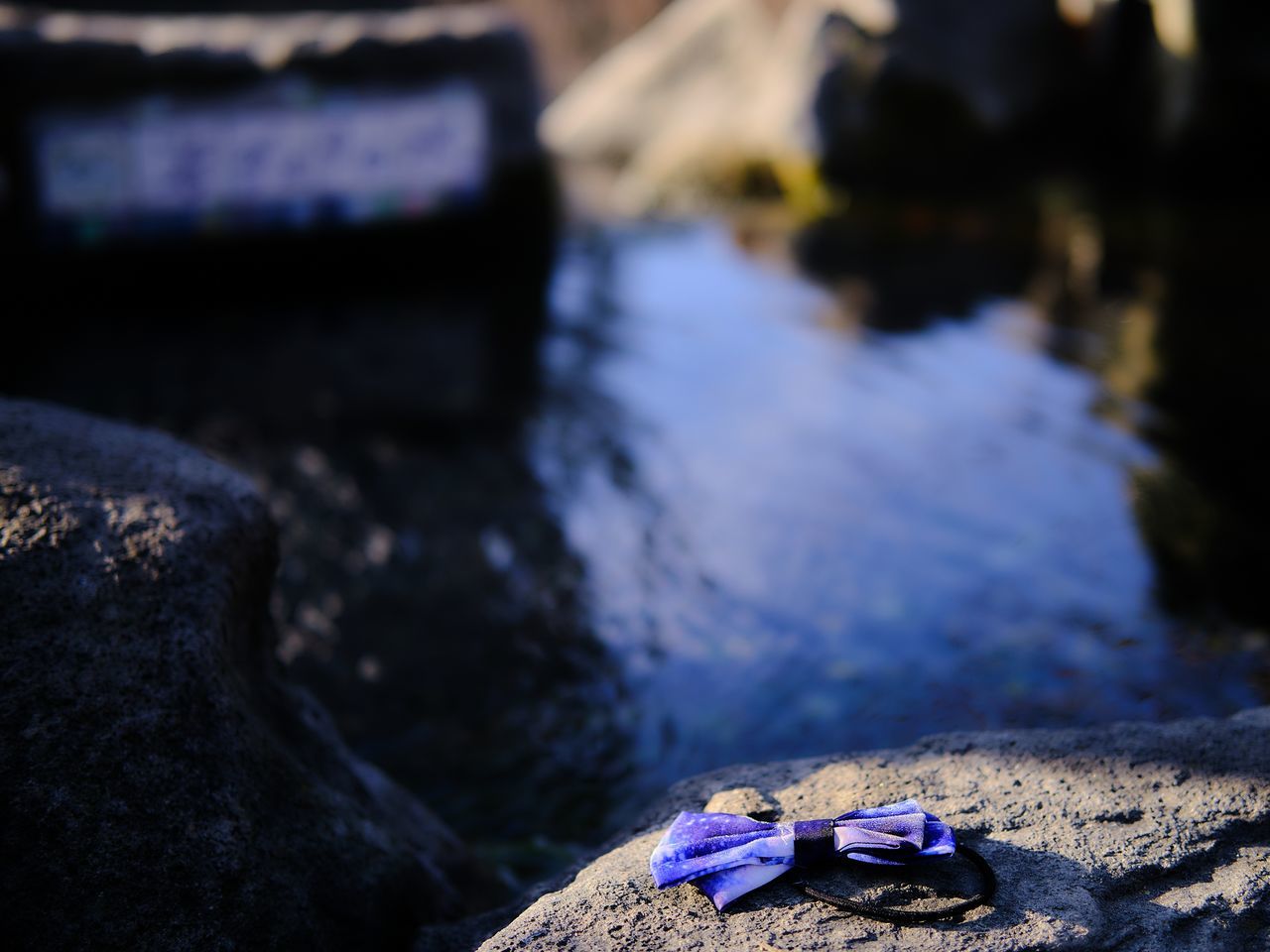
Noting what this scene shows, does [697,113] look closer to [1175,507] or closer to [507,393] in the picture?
[507,393]

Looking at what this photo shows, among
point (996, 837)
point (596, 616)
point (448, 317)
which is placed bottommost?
point (596, 616)

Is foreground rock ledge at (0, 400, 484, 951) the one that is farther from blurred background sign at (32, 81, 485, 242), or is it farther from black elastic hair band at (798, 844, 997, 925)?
blurred background sign at (32, 81, 485, 242)

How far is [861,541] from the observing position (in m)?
4.05

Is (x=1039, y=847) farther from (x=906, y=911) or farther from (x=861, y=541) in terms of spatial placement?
(x=861, y=541)

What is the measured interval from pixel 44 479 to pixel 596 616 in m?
1.91

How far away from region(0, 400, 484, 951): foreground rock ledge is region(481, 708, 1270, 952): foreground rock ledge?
0.37 metres

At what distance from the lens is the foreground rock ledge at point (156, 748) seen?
166cm

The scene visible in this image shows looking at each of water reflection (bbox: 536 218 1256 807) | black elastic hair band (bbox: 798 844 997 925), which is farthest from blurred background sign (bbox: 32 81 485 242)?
black elastic hair band (bbox: 798 844 997 925)

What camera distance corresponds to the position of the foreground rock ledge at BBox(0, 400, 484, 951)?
1659 mm

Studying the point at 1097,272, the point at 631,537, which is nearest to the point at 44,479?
the point at 631,537

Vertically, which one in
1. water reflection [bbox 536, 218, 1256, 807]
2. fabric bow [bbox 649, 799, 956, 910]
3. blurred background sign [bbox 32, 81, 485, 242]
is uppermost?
blurred background sign [bbox 32, 81, 485, 242]

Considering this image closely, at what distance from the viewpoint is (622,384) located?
18.3 ft

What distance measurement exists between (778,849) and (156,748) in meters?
0.88

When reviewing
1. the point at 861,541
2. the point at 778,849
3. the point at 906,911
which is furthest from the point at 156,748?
the point at 861,541
